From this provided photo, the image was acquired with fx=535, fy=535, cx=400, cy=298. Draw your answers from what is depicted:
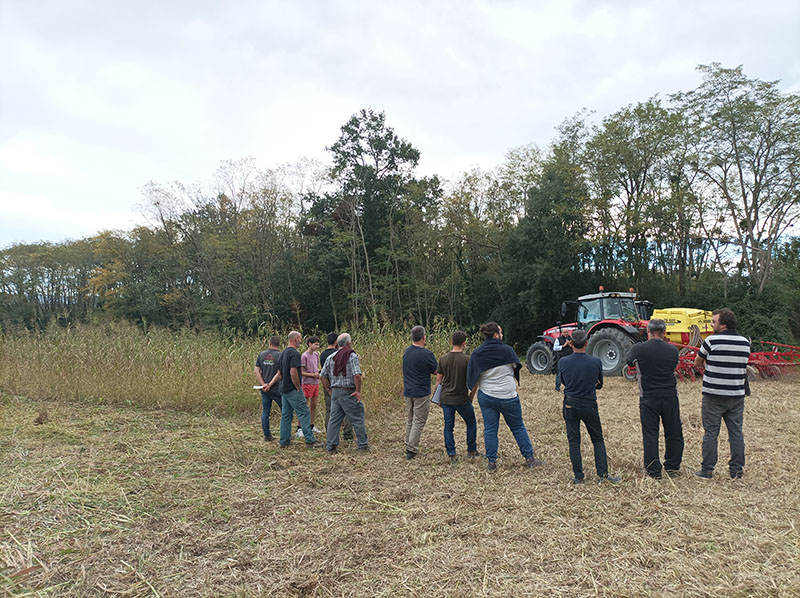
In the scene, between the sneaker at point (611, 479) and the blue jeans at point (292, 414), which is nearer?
the sneaker at point (611, 479)

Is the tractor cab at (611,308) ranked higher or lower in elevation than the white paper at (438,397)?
higher

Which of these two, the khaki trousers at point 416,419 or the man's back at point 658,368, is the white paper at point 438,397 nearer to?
the khaki trousers at point 416,419

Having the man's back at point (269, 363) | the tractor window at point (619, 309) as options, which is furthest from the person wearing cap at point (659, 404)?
the tractor window at point (619, 309)

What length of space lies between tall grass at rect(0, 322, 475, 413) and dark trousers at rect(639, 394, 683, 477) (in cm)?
448

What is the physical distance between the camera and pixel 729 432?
4633 mm

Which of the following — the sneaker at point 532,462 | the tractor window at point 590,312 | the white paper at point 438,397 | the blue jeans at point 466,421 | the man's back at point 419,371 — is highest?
the tractor window at point 590,312

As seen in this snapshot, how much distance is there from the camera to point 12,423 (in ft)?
23.0

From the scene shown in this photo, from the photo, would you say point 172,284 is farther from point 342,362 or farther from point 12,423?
point 342,362

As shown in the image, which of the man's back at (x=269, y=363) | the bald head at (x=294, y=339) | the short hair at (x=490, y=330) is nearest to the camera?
the short hair at (x=490, y=330)

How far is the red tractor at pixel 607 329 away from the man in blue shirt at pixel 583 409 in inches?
224


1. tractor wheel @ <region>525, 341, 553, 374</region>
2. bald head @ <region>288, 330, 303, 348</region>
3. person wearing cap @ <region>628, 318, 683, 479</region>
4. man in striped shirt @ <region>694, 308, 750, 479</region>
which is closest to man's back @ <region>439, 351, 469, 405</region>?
person wearing cap @ <region>628, 318, 683, 479</region>

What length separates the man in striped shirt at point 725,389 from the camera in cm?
459

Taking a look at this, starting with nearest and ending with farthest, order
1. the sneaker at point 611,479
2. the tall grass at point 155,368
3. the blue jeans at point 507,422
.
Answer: the sneaker at point 611,479 → the blue jeans at point 507,422 → the tall grass at point 155,368

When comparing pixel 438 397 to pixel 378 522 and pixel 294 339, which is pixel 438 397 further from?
pixel 378 522
